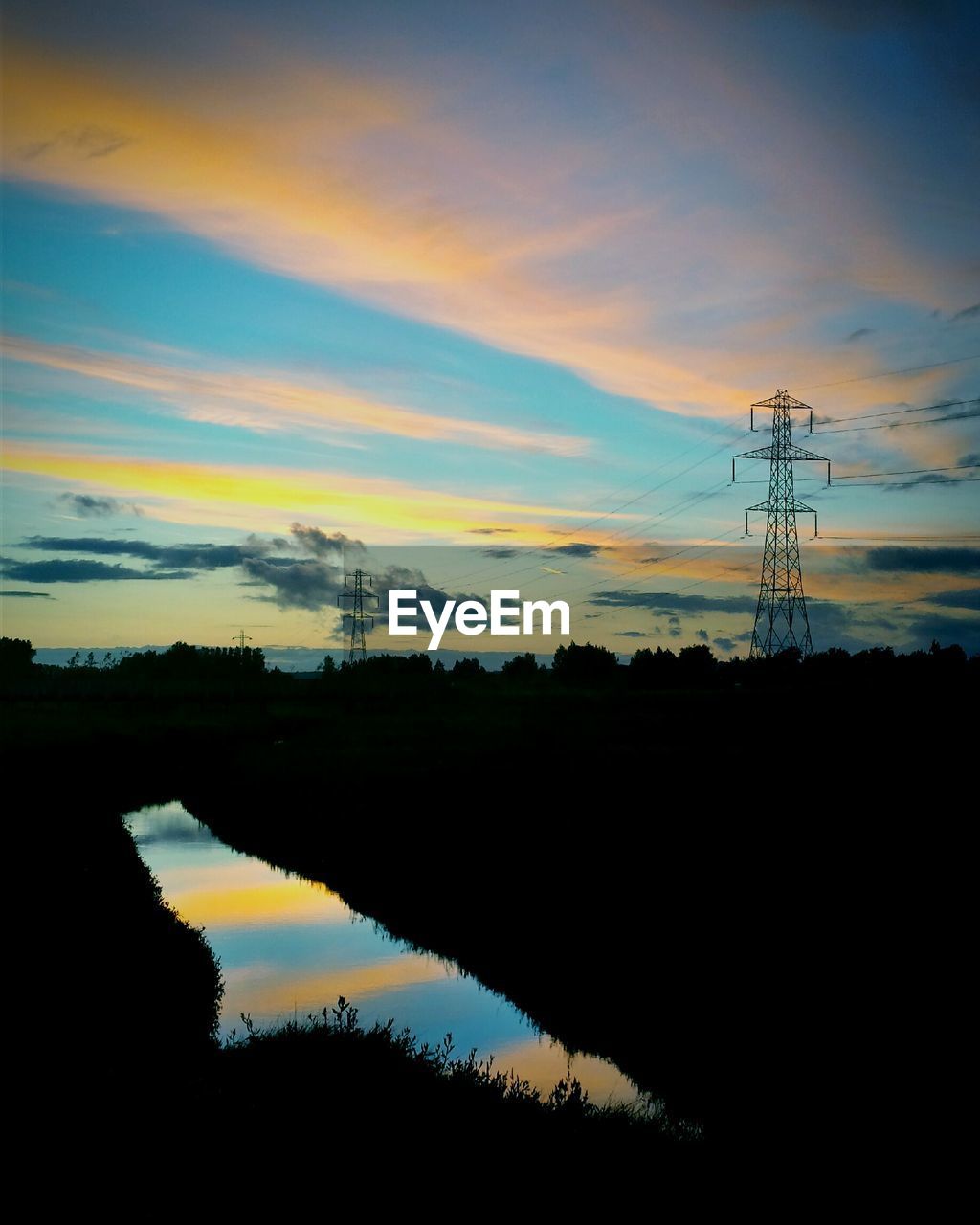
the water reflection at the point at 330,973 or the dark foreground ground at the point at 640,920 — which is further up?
the dark foreground ground at the point at 640,920

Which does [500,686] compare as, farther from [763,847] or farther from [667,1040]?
[667,1040]

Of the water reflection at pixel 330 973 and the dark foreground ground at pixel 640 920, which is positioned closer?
the dark foreground ground at pixel 640 920

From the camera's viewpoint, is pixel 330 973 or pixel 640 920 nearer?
pixel 640 920

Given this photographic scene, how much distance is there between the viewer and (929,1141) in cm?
1303

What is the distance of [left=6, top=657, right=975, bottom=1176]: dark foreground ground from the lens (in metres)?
14.2

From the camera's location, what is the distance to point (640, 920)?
77.5ft

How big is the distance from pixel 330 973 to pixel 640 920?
755cm

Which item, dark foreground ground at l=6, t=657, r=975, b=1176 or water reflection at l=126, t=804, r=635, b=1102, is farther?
water reflection at l=126, t=804, r=635, b=1102

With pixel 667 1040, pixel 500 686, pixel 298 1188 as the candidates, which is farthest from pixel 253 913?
pixel 500 686

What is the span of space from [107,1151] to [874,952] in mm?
13358

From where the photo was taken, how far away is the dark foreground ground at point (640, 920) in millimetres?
14242

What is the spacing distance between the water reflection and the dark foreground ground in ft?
2.31

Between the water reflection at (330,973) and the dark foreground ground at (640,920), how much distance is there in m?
0.70

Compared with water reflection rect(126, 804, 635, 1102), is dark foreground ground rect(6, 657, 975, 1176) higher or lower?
higher
